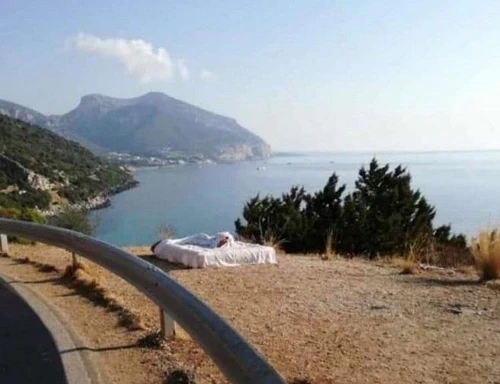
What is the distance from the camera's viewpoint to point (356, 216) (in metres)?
31.9

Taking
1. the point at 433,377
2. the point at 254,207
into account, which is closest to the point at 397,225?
the point at 254,207

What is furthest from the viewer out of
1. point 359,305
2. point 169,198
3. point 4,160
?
point 169,198

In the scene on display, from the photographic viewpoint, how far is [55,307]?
21.0 ft

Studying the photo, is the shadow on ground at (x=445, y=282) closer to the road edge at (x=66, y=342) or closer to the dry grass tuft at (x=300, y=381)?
the dry grass tuft at (x=300, y=381)

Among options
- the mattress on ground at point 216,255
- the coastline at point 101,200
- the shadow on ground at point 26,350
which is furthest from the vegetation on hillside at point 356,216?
the coastline at point 101,200

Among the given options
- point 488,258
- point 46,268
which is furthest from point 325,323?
point 46,268

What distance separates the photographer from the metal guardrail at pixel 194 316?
3076 millimetres

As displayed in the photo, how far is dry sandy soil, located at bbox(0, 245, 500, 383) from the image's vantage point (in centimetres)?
458

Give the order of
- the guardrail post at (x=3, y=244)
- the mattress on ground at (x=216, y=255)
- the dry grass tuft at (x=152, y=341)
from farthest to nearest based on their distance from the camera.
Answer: the guardrail post at (x=3, y=244)
the mattress on ground at (x=216, y=255)
the dry grass tuft at (x=152, y=341)

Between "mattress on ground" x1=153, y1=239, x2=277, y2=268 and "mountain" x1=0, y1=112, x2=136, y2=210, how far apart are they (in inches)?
2185

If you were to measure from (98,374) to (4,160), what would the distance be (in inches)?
3467

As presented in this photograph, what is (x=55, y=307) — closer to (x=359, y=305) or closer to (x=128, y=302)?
(x=128, y=302)

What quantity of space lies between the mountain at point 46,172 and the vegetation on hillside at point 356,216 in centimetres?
3872

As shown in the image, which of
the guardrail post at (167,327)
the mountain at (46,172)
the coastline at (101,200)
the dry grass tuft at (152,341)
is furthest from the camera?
the coastline at (101,200)
